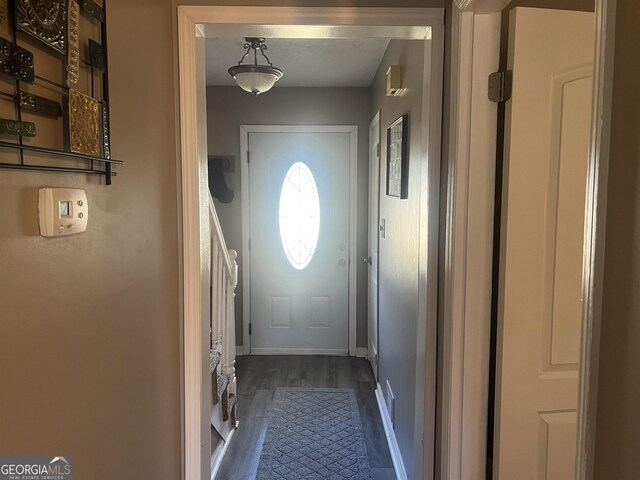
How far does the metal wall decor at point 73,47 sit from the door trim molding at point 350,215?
325 cm

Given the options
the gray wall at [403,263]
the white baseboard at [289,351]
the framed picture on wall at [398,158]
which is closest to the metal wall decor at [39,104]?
the gray wall at [403,263]

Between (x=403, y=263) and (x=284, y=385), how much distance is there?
1.83 m

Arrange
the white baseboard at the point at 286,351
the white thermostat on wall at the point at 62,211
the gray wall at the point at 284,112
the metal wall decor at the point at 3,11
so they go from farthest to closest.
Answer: the white baseboard at the point at 286,351 → the gray wall at the point at 284,112 → the white thermostat on wall at the point at 62,211 → the metal wall decor at the point at 3,11

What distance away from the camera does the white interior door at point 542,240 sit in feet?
4.42

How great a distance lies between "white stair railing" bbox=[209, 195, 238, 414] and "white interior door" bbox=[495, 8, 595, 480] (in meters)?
1.54

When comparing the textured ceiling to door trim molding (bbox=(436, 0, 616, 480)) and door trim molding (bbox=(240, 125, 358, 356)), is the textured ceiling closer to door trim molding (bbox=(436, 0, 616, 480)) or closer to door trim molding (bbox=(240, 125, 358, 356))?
door trim molding (bbox=(240, 125, 358, 356))

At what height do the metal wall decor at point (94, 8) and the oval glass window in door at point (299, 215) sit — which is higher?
the metal wall decor at point (94, 8)

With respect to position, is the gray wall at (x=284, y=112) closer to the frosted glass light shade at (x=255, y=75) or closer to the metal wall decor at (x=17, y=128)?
the frosted glass light shade at (x=255, y=75)

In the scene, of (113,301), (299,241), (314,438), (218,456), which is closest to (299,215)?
(299,241)

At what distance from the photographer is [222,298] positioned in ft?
8.90

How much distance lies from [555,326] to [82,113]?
143 cm

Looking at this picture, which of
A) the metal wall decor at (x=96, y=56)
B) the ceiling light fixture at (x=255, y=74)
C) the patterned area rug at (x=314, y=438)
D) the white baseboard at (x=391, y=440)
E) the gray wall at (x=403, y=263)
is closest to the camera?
the metal wall decor at (x=96, y=56)

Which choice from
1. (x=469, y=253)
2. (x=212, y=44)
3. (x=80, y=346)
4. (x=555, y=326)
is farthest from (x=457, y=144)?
(x=212, y=44)

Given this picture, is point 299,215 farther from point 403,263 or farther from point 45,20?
point 45,20
